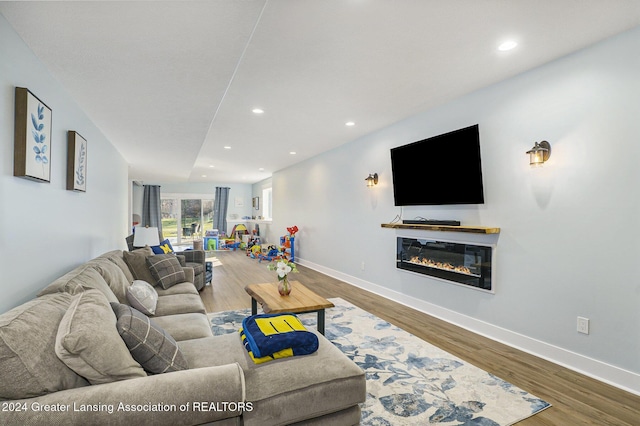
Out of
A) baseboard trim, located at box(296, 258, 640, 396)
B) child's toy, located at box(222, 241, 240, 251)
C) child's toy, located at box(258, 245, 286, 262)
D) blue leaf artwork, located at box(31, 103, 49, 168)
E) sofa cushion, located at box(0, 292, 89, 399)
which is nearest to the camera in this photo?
sofa cushion, located at box(0, 292, 89, 399)

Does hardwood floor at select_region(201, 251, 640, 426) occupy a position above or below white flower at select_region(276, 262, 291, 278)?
below

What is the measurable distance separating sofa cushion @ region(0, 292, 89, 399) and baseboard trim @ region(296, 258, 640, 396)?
3.36 metres

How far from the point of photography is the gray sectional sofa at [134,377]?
1.11 m

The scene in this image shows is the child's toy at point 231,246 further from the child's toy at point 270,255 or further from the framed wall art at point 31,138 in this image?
the framed wall art at point 31,138

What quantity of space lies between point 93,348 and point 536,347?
3.36m

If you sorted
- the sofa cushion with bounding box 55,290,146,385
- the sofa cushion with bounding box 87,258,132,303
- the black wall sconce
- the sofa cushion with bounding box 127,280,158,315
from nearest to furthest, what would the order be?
the sofa cushion with bounding box 55,290,146,385
the sofa cushion with bounding box 87,258,132,303
the sofa cushion with bounding box 127,280,158,315
the black wall sconce

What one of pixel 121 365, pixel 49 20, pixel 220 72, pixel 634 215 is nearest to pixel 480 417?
pixel 634 215

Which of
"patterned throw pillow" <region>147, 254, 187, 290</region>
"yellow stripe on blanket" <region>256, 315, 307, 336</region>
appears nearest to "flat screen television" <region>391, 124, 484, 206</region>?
"yellow stripe on blanket" <region>256, 315, 307, 336</region>

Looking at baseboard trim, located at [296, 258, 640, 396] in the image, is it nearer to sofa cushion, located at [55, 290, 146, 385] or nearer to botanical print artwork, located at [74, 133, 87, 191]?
sofa cushion, located at [55, 290, 146, 385]

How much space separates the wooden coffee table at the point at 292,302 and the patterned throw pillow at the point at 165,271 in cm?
97

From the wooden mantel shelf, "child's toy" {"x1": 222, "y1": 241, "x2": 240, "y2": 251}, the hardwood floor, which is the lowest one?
the hardwood floor

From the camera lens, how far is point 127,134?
13.7 feet

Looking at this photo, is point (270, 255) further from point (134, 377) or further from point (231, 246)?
point (134, 377)

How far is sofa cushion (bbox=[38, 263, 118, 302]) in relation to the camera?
1.76 m
